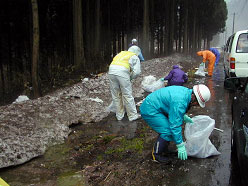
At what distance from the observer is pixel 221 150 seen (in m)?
4.63

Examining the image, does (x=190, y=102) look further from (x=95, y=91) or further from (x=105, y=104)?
(x=95, y=91)

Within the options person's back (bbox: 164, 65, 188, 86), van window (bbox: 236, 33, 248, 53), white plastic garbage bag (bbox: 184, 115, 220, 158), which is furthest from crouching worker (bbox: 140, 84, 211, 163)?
van window (bbox: 236, 33, 248, 53)

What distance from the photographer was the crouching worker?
3648 millimetres

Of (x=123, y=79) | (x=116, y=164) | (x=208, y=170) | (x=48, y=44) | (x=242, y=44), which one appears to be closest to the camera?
(x=208, y=170)

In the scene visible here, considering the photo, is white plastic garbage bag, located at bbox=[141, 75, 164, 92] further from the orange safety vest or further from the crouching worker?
the crouching worker

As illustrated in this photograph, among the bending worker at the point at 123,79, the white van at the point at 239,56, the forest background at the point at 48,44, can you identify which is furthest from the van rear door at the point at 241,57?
the forest background at the point at 48,44

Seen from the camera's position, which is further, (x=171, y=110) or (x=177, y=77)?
(x=177, y=77)

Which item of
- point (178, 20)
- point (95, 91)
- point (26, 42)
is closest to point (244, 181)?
point (95, 91)

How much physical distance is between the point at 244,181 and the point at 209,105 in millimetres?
5296

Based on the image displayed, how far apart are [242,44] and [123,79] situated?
14.2 ft

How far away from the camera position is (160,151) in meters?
4.14

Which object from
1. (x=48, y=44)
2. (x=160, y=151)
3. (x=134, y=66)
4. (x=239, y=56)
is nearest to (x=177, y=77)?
(x=134, y=66)

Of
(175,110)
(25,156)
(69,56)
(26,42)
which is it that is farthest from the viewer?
(69,56)

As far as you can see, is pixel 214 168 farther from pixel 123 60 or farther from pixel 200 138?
pixel 123 60
